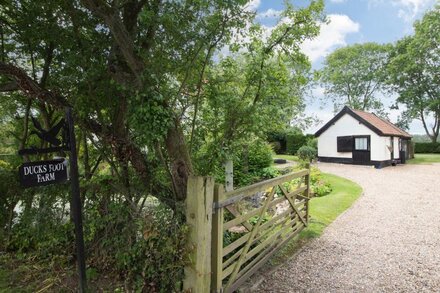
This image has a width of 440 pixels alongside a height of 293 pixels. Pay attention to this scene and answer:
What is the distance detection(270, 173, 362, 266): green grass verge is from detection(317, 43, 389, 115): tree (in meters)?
24.2

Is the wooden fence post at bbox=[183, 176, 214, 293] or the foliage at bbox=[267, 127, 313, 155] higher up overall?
the foliage at bbox=[267, 127, 313, 155]

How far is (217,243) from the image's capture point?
123 inches

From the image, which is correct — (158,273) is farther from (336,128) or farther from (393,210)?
(336,128)

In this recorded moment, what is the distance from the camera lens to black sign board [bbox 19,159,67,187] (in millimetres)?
2809

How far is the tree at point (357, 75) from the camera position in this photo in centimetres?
3288

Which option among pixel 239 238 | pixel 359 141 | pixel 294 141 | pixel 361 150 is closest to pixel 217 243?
pixel 239 238

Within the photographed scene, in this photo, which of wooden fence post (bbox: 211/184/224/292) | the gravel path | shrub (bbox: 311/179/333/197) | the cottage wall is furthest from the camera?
the cottage wall

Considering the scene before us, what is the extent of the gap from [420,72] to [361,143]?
14085mm

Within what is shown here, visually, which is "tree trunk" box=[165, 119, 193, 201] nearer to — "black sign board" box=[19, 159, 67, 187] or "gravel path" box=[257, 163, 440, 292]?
"black sign board" box=[19, 159, 67, 187]

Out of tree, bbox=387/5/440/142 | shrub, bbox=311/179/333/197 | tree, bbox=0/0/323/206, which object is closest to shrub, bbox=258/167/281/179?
shrub, bbox=311/179/333/197

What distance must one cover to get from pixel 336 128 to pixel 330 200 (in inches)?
543

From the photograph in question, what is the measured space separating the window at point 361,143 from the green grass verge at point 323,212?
854cm

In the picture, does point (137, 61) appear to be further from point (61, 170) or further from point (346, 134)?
point (346, 134)

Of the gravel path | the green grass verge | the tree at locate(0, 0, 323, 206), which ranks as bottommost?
the gravel path
